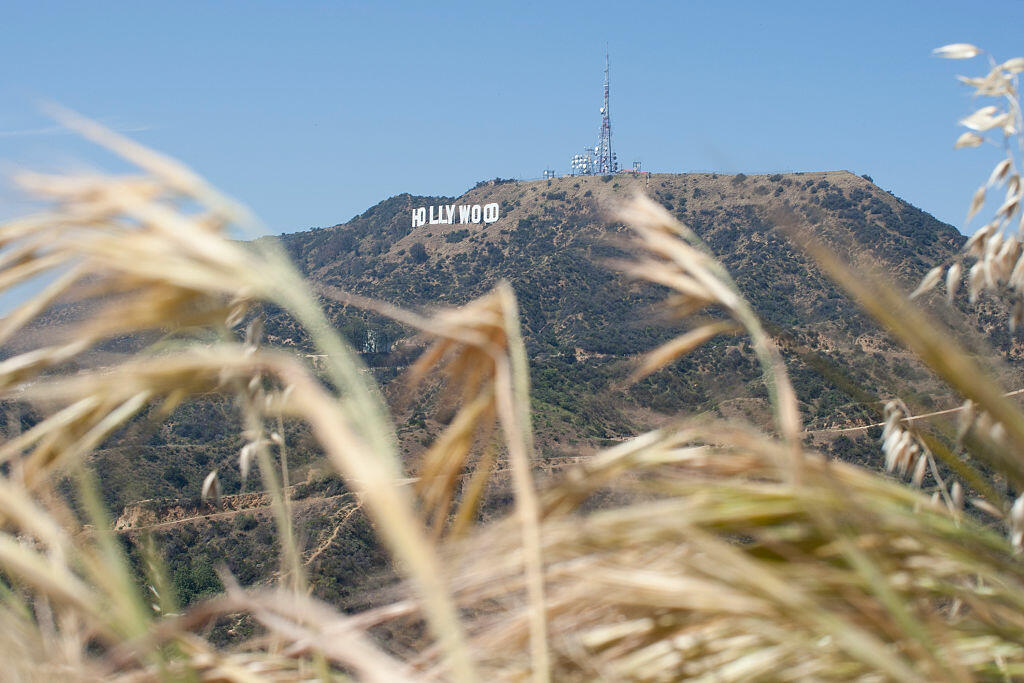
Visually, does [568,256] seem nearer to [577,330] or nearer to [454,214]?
[577,330]

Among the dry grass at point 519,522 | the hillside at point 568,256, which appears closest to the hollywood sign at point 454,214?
the hillside at point 568,256

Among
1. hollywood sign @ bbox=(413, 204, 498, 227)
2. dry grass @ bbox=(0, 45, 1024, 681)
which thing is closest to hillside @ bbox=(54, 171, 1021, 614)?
dry grass @ bbox=(0, 45, 1024, 681)

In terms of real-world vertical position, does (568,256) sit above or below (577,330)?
above

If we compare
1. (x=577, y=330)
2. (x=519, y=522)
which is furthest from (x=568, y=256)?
(x=519, y=522)

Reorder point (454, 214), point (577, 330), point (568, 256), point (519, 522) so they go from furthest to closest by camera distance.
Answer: point (454, 214)
point (568, 256)
point (577, 330)
point (519, 522)

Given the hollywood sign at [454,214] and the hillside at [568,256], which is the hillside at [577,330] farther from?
the hollywood sign at [454,214]

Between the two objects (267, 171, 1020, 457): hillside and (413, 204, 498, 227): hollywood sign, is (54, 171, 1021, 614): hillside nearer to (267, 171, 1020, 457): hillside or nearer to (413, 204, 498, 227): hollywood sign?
(267, 171, 1020, 457): hillside
